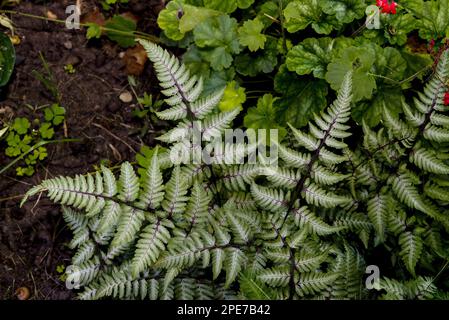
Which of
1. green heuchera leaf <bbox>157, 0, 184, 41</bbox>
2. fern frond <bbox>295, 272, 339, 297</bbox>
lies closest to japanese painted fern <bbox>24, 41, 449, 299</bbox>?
fern frond <bbox>295, 272, 339, 297</bbox>

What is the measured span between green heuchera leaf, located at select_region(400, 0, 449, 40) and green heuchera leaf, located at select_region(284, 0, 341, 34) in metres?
0.42

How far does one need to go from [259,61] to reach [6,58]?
61.7 inches

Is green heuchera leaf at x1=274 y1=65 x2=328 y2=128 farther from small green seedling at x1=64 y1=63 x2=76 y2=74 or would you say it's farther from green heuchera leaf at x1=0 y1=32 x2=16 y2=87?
green heuchera leaf at x1=0 y1=32 x2=16 y2=87

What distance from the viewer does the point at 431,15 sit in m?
2.51

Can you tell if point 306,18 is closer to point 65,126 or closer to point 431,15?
point 431,15

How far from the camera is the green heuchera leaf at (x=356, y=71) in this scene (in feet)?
7.64

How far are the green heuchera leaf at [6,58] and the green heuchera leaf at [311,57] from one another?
1.71 meters

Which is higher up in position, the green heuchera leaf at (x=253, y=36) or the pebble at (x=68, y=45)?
the green heuchera leaf at (x=253, y=36)

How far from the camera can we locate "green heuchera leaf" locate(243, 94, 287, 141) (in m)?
2.61
